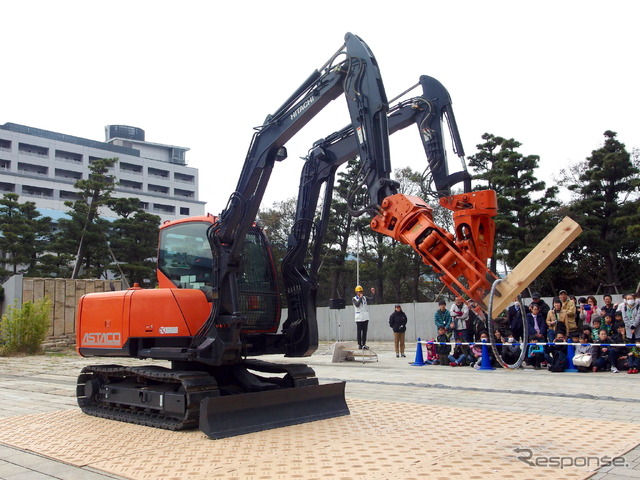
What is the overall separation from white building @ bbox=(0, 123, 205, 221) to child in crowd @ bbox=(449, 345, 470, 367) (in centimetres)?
5530

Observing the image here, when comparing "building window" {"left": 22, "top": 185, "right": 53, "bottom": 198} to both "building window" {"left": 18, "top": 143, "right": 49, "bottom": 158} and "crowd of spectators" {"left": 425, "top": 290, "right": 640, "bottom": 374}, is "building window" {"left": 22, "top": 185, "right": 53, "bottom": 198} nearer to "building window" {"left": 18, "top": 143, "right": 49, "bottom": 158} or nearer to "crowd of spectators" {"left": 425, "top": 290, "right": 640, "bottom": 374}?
"building window" {"left": 18, "top": 143, "right": 49, "bottom": 158}

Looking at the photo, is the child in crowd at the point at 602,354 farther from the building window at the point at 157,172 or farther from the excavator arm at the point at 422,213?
the building window at the point at 157,172

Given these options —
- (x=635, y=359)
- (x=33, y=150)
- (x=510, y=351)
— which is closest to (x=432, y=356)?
(x=510, y=351)

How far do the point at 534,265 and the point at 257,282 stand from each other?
392 cm

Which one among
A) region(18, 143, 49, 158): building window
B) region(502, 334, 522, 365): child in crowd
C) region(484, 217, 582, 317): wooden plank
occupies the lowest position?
region(502, 334, 522, 365): child in crowd

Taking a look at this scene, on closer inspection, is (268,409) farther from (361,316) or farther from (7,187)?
(7,187)

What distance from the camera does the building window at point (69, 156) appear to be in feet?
264

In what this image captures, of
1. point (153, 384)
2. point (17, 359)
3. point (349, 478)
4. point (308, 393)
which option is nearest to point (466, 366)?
point (308, 393)

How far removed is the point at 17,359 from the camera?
1898 cm

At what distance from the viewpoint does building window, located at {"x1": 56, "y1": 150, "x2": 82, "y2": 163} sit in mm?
80562

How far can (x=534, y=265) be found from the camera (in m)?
5.04

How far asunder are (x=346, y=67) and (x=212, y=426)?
432cm

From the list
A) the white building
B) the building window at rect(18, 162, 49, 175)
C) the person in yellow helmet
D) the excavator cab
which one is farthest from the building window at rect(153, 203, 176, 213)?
the excavator cab

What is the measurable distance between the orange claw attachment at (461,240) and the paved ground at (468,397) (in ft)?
5.44
